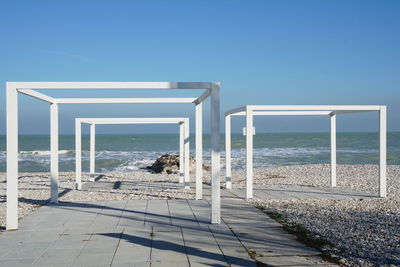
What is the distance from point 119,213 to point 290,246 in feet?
12.1

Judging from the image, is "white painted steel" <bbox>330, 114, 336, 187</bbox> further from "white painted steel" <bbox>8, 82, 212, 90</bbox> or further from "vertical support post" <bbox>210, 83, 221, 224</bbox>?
"white painted steel" <bbox>8, 82, 212, 90</bbox>

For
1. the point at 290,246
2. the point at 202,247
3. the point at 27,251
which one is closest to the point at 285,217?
the point at 290,246

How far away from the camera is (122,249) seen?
5.51 meters

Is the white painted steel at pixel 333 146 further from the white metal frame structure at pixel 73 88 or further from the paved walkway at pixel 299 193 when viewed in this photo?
the white metal frame structure at pixel 73 88

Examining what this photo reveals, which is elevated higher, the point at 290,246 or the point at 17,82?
the point at 17,82

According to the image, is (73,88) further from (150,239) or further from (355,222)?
(355,222)

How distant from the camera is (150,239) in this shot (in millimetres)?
6055

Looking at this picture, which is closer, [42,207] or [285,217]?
[285,217]

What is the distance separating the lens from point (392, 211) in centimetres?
837

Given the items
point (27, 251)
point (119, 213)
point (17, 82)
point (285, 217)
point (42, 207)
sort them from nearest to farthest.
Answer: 1. point (27, 251)
2. point (17, 82)
3. point (285, 217)
4. point (119, 213)
5. point (42, 207)

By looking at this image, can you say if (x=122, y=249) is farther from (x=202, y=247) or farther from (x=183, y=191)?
(x=183, y=191)

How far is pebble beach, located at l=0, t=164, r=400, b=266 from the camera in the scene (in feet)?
18.0

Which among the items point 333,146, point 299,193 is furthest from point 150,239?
point 333,146

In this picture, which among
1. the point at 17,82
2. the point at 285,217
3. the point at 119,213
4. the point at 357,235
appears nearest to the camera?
the point at 357,235
